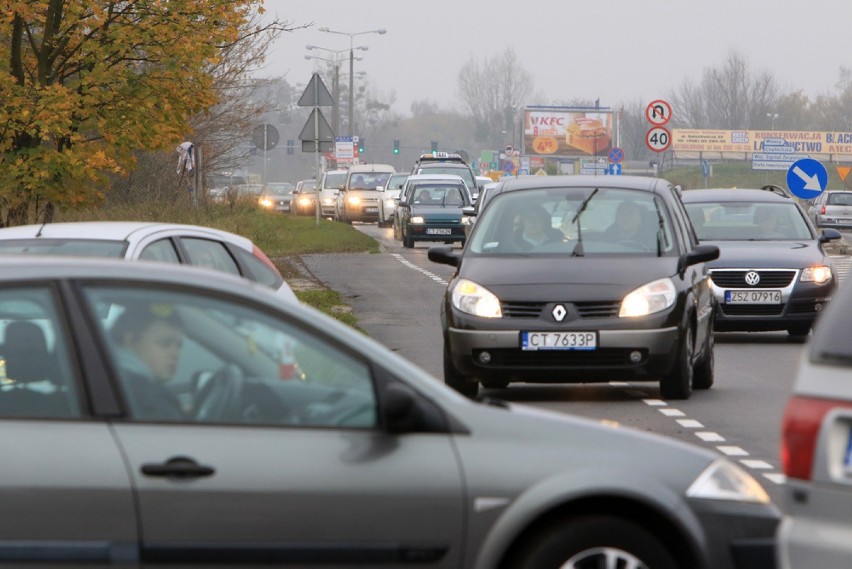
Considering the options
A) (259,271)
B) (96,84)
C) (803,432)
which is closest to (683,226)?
(259,271)

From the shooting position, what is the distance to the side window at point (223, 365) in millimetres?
5625

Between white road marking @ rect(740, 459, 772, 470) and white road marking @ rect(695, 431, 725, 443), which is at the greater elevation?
white road marking @ rect(740, 459, 772, 470)

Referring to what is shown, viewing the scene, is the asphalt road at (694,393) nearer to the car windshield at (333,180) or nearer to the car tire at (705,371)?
the car tire at (705,371)

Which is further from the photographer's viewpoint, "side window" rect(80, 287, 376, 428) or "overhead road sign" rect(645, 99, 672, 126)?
"overhead road sign" rect(645, 99, 672, 126)

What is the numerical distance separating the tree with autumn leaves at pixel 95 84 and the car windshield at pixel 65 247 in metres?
9.52

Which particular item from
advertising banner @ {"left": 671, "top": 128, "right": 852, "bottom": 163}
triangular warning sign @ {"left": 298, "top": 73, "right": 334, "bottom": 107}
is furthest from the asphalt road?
advertising banner @ {"left": 671, "top": 128, "right": 852, "bottom": 163}

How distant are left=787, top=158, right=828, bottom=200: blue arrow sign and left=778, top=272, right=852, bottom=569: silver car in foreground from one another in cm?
3146

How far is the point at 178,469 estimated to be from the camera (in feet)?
17.9

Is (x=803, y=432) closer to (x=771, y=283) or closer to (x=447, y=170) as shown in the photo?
(x=771, y=283)

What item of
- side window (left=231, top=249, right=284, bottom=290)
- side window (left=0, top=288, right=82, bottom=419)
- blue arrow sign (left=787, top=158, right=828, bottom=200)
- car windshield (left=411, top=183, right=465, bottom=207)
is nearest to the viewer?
side window (left=0, top=288, right=82, bottom=419)

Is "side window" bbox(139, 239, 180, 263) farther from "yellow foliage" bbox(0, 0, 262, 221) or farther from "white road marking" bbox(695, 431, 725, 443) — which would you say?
"yellow foliage" bbox(0, 0, 262, 221)

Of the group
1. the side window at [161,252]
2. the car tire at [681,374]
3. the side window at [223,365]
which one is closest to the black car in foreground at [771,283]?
the car tire at [681,374]

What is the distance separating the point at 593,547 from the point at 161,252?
5.82 metres

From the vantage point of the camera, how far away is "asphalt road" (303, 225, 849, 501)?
37.7 ft
